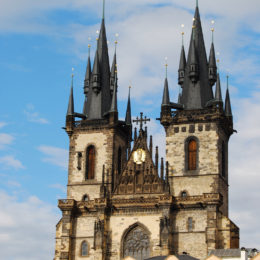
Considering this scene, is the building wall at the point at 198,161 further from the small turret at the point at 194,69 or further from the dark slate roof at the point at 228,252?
the dark slate roof at the point at 228,252

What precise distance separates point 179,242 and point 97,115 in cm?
1487

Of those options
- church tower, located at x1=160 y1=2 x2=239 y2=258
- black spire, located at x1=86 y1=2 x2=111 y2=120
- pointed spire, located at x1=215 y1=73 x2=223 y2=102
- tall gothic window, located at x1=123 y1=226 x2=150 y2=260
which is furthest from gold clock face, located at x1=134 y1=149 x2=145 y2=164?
pointed spire, located at x1=215 y1=73 x2=223 y2=102

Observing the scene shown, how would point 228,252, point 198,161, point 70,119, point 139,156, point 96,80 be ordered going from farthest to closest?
point 96,80, point 70,119, point 139,156, point 198,161, point 228,252

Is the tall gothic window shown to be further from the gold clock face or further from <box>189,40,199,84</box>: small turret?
<box>189,40,199,84</box>: small turret

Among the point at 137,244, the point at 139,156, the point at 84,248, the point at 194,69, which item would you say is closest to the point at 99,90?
the point at 139,156

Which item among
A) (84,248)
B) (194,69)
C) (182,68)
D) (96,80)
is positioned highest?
(182,68)

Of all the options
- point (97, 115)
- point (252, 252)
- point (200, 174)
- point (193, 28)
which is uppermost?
point (193, 28)

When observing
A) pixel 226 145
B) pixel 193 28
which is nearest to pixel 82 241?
pixel 226 145

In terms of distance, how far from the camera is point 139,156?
72.6m

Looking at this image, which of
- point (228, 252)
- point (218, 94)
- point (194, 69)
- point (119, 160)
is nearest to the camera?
point (228, 252)

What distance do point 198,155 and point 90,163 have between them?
33.0ft

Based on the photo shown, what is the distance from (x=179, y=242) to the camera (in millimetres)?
68000

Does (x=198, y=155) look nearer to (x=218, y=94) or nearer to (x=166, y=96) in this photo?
(x=218, y=94)

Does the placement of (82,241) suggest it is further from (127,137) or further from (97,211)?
(127,137)
